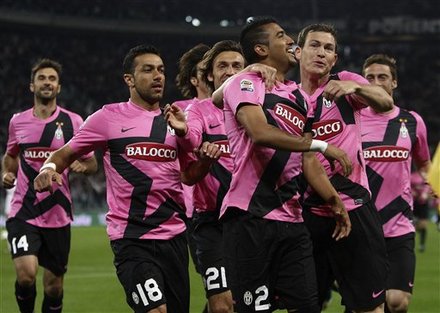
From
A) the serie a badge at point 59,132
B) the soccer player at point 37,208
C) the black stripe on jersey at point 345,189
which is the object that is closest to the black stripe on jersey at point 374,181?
the black stripe on jersey at point 345,189

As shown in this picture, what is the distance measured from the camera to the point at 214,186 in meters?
8.38

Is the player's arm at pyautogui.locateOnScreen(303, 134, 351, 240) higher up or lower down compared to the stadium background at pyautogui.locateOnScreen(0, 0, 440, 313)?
lower down

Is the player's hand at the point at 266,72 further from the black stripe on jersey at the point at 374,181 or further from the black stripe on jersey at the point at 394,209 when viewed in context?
the black stripe on jersey at the point at 394,209

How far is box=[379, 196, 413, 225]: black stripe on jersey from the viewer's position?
A: 874 centimetres

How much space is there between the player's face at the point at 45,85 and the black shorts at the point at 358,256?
4.48 metres

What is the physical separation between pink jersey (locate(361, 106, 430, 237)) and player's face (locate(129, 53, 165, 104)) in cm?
238

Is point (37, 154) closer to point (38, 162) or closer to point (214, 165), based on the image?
point (38, 162)

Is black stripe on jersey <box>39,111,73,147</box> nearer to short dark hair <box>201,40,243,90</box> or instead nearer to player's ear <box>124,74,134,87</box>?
short dark hair <box>201,40,243,90</box>

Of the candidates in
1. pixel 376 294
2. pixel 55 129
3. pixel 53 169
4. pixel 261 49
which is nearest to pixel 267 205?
pixel 261 49

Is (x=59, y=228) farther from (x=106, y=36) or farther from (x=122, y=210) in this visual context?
(x=106, y=36)

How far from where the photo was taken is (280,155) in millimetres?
6121

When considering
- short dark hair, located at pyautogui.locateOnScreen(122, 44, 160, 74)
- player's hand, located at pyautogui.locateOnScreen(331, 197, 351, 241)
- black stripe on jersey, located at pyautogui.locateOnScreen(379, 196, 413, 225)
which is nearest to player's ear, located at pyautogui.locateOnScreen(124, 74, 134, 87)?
short dark hair, located at pyautogui.locateOnScreen(122, 44, 160, 74)

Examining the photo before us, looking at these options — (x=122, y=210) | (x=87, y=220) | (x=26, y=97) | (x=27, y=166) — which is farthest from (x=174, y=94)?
(x=122, y=210)

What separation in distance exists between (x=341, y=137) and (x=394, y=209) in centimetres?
201
